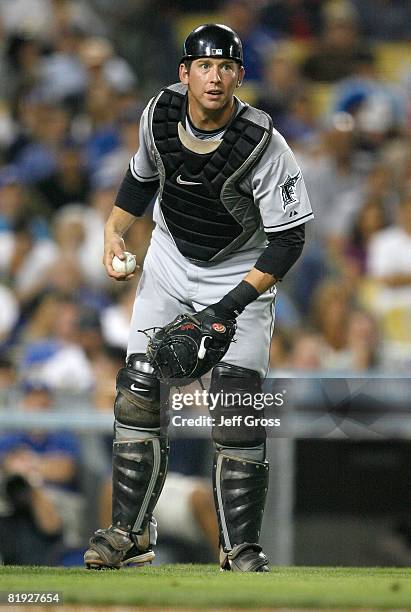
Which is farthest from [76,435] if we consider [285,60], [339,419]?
[285,60]

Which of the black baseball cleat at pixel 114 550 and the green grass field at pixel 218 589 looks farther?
the black baseball cleat at pixel 114 550

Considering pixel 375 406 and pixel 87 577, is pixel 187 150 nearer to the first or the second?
→ pixel 87 577

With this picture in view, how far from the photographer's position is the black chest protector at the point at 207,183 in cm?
439

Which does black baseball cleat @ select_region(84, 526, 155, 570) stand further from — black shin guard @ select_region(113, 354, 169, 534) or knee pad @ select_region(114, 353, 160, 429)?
knee pad @ select_region(114, 353, 160, 429)

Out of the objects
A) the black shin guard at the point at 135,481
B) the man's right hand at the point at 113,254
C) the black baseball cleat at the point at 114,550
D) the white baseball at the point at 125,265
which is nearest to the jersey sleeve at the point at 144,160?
the man's right hand at the point at 113,254

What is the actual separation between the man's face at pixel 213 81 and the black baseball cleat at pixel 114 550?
5.29 feet

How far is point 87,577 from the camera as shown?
4.10 meters

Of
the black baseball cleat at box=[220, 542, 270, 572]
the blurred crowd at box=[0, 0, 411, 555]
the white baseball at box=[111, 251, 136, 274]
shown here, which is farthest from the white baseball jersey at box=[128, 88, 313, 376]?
the blurred crowd at box=[0, 0, 411, 555]

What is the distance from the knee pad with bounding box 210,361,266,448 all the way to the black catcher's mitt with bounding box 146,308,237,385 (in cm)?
7

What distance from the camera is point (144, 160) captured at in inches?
186

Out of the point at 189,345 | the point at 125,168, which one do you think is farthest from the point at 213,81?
the point at 125,168

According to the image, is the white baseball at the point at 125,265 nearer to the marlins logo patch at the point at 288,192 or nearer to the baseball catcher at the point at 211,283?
the baseball catcher at the point at 211,283

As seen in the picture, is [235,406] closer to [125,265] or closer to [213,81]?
[125,265]

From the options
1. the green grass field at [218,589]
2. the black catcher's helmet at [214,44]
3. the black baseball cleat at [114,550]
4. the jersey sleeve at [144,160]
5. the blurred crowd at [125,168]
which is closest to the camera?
the green grass field at [218,589]
